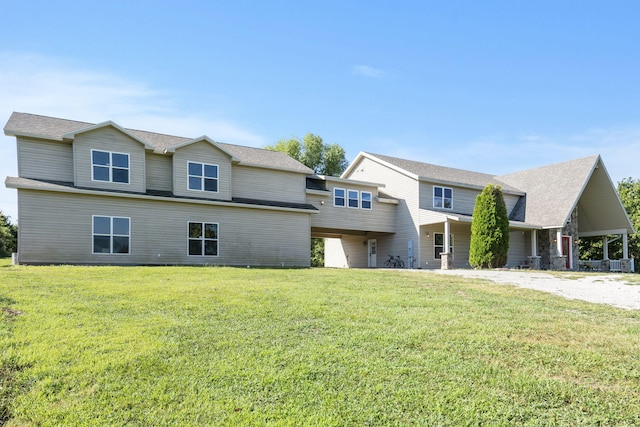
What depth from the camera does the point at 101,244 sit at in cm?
1609

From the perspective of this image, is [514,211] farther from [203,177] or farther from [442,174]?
[203,177]

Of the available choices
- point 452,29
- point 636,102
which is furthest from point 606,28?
point 636,102

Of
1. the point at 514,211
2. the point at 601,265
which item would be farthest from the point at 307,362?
the point at 601,265

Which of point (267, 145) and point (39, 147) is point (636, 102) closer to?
point (39, 147)

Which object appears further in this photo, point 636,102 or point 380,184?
point 380,184

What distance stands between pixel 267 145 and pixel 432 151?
660 inches

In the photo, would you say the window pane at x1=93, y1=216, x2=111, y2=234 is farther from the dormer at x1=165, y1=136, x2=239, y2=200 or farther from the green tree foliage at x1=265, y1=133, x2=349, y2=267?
the green tree foliage at x1=265, y1=133, x2=349, y2=267

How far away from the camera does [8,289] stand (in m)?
8.66

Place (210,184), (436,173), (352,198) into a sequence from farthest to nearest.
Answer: (436,173), (352,198), (210,184)

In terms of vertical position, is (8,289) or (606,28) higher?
(606,28)

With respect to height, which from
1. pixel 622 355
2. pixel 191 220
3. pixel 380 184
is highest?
pixel 380 184

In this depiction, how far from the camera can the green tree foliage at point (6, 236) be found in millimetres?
30766

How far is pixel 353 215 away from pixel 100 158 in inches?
492

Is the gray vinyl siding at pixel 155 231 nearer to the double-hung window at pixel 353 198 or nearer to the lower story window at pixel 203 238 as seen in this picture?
the lower story window at pixel 203 238
